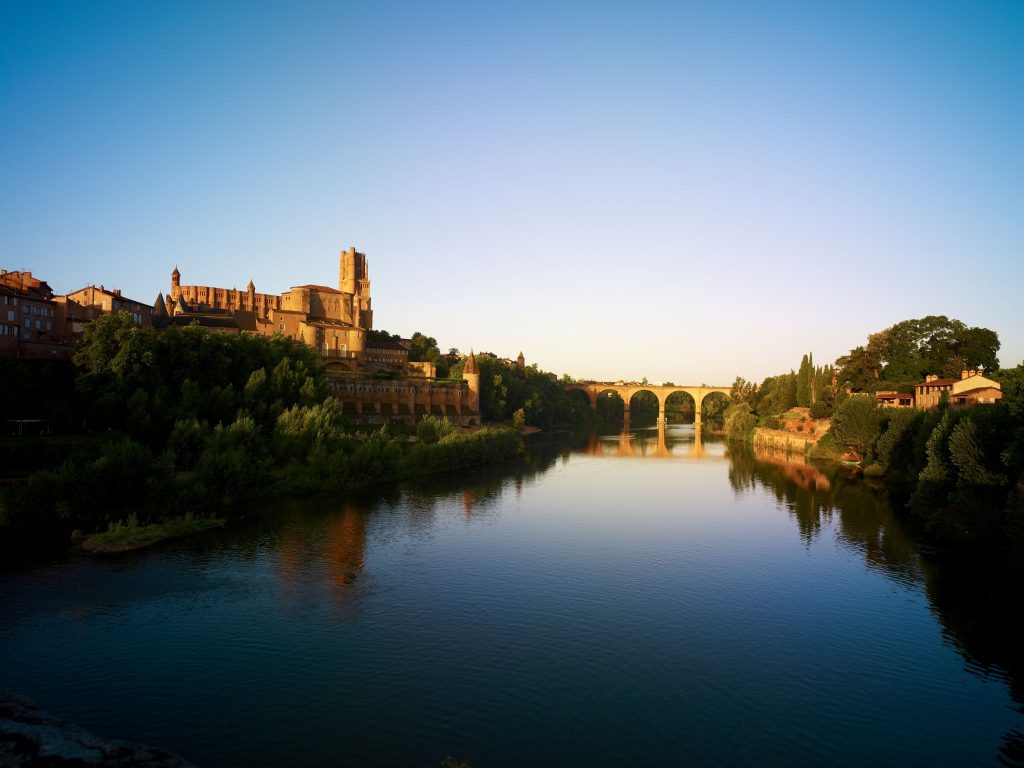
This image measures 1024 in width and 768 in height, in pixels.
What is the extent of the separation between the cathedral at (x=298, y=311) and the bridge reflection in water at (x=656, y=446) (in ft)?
71.7

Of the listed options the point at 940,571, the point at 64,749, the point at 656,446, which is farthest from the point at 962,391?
the point at 64,749

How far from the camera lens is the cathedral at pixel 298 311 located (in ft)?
167

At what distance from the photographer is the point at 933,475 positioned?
23609mm

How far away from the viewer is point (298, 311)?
55562mm

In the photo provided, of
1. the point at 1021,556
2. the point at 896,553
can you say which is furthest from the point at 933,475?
the point at 1021,556

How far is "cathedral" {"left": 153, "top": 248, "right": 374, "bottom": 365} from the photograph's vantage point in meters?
50.9

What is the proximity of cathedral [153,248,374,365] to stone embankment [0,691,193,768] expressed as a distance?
35082 millimetres

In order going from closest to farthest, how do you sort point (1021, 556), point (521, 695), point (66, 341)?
1. point (521, 695)
2. point (1021, 556)
3. point (66, 341)

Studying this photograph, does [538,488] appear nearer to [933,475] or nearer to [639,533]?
[639,533]

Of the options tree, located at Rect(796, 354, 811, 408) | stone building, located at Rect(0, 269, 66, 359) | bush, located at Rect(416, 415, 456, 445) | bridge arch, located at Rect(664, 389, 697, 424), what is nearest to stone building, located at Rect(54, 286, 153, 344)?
stone building, located at Rect(0, 269, 66, 359)

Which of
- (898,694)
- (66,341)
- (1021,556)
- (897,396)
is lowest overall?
(898,694)

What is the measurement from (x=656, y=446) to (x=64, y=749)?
185 feet

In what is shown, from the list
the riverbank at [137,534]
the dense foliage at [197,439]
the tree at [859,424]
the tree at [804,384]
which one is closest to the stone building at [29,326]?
the dense foliage at [197,439]

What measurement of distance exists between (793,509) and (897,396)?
23.9 meters
